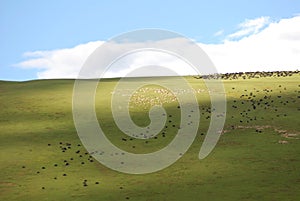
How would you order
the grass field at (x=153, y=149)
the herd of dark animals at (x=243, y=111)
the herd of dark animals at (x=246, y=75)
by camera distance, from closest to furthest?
the grass field at (x=153, y=149) → the herd of dark animals at (x=243, y=111) → the herd of dark animals at (x=246, y=75)

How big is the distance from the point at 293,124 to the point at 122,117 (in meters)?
21.2

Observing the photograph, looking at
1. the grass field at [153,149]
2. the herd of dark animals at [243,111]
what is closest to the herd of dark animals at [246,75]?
the herd of dark animals at [243,111]

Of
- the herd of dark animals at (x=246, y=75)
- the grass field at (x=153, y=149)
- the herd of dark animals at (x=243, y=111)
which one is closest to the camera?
the grass field at (x=153, y=149)

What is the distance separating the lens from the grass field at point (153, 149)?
1490 inches

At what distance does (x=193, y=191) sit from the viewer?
3753cm

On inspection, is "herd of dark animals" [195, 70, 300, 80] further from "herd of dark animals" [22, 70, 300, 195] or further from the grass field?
the grass field

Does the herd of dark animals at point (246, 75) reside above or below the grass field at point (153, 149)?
above

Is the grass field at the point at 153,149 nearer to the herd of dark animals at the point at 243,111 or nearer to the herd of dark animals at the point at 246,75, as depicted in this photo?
the herd of dark animals at the point at 243,111

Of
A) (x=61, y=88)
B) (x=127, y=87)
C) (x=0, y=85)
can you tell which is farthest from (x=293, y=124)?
(x=0, y=85)

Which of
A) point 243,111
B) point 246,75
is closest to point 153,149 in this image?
point 243,111

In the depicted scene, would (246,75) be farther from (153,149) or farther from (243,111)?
(153,149)

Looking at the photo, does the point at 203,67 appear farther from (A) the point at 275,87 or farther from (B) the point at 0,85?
(B) the point at 0,85

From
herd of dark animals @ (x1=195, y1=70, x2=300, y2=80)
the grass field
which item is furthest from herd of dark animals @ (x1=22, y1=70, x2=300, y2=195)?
herd of dark animals @ (x1=195, y1=70, x2=300, y2=80)

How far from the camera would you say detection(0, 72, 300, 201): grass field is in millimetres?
37844
